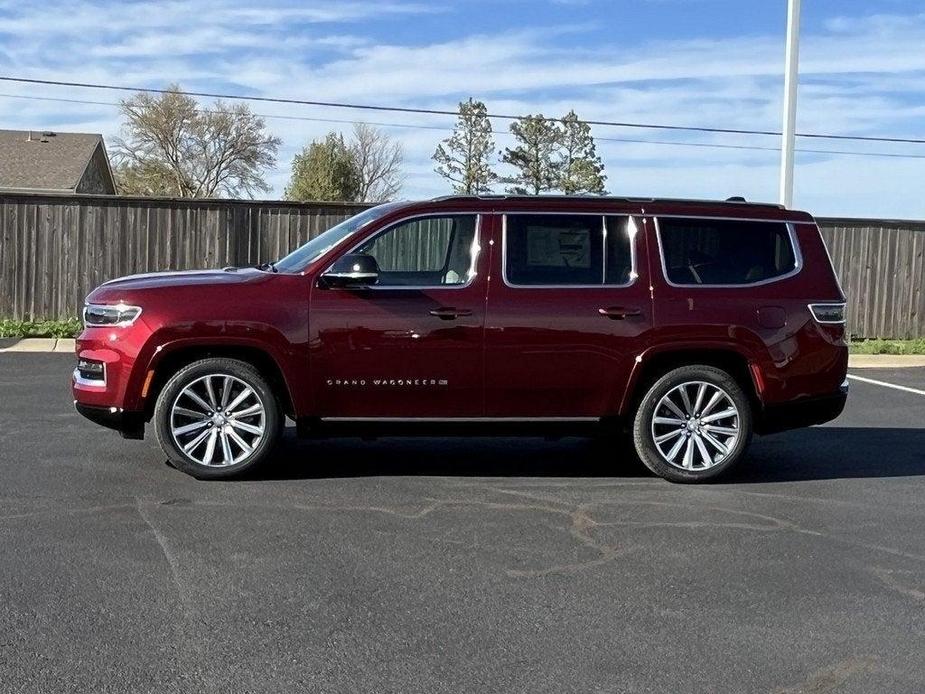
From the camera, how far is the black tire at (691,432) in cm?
746

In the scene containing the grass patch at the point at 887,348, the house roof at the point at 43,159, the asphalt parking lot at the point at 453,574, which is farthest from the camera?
the house roof at the point at 43,159

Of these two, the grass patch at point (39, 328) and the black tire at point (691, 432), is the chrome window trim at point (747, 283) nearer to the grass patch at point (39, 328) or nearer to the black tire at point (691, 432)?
the black tire at point (691, 432)

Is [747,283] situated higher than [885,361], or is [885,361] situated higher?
Result: [747,283]

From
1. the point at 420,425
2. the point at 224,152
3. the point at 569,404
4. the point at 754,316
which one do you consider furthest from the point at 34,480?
the point at 224,152

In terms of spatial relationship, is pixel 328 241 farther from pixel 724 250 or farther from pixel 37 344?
pixel 37 344

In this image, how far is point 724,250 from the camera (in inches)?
301

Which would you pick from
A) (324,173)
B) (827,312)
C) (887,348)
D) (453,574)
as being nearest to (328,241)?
(453,574)

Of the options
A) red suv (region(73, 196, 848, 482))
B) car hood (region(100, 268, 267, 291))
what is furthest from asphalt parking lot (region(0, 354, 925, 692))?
car hood (region(100, 268, 267, 291))

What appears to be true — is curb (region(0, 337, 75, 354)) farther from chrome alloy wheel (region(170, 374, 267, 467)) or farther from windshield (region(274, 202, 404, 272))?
chrome alloy wheel (region(170, 374, 267, 467))

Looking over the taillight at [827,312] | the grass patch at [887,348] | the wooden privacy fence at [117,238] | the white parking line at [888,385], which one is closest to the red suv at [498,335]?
the taillight at [827,312]

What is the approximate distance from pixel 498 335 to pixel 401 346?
2.15ft

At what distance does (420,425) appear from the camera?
7.31m

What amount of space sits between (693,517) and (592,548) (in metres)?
1.03

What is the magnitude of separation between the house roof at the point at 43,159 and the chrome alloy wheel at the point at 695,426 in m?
30.7
